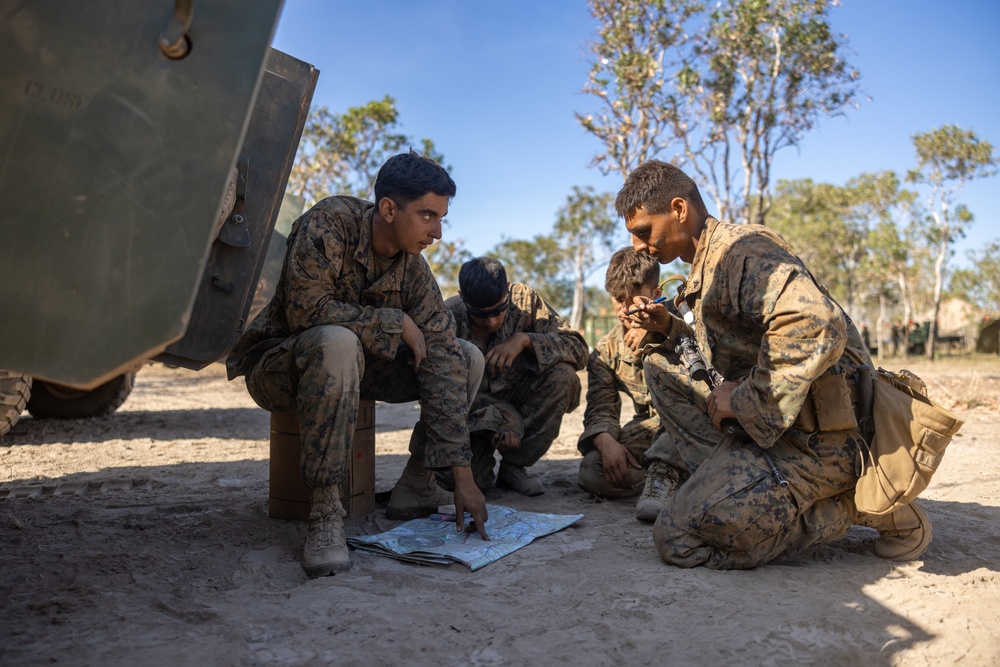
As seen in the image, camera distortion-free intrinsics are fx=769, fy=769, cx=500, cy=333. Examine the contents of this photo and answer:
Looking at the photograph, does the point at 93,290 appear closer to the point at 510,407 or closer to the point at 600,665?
the point at 600,665

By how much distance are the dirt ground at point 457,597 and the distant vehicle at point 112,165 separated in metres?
0.82

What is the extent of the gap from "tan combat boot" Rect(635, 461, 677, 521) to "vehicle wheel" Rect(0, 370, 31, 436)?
3.90 metres

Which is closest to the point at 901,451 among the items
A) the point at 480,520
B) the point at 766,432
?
the point at 766,432

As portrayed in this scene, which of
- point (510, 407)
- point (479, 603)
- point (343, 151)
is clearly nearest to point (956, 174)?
point (343, 151)

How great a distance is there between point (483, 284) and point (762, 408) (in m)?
1.70

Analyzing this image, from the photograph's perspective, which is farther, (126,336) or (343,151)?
(343,151)

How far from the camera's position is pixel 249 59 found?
1.58 metres

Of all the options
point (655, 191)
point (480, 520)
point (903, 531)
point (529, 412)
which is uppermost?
point (655, 191)

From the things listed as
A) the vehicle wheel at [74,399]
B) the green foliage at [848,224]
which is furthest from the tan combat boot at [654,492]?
the green foliage at [848,224]

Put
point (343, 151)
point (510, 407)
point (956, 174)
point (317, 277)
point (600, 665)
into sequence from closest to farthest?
1. point (600, 665)
2. point (317, 277)
3. point (510, 407)
4. point (343, 151)
5. point (956, 174)

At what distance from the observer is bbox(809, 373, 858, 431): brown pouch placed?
2514 millimetres

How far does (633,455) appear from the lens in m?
3.90

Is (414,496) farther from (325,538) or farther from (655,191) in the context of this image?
(655,191)

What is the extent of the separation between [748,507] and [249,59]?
1.98 m
